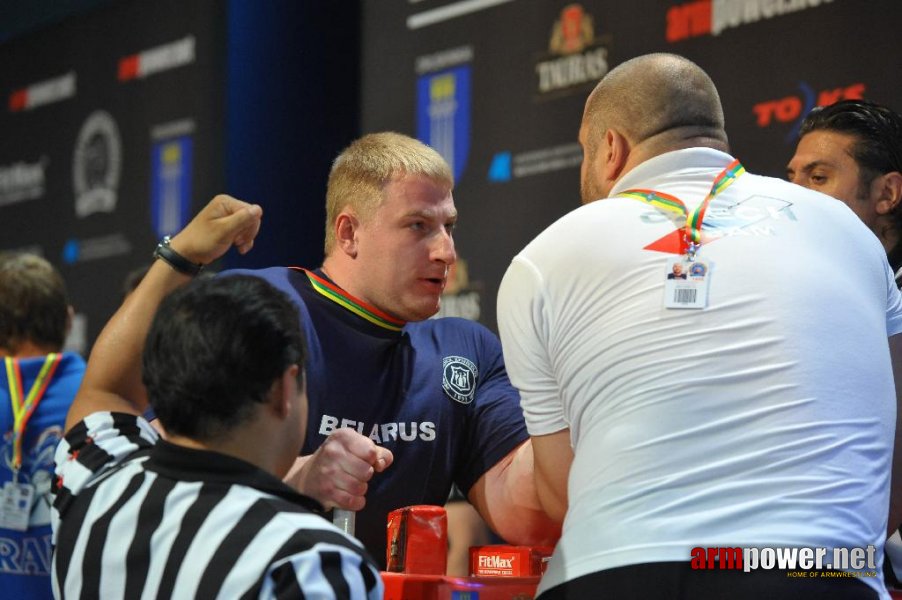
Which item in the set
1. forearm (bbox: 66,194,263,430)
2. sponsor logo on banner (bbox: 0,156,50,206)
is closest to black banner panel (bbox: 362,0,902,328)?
forearm (bbox: 66,194,263,430)

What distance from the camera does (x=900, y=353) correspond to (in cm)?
187

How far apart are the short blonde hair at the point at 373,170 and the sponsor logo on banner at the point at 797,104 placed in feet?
3.33

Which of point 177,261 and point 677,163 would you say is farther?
point 177,261

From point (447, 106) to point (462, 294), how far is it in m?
0.63

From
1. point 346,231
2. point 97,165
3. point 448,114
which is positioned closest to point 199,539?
point 346,231

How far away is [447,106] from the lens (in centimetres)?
402

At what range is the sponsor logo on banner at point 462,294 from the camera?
390cm

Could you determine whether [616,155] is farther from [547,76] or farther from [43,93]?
[43,93]

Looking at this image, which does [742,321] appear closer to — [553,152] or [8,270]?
[553,152]

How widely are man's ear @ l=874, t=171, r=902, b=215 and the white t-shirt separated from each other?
888 millimetres

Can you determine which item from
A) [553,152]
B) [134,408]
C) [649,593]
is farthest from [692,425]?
[553,152]

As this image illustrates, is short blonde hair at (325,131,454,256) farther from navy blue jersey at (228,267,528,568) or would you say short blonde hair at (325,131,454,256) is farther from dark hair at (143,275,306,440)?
dark hair at (143,275,306,440)

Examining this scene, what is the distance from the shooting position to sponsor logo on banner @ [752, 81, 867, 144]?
2971 millimetres

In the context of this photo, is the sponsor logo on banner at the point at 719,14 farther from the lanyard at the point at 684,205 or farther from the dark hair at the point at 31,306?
the dark hair at the point at 31,306
